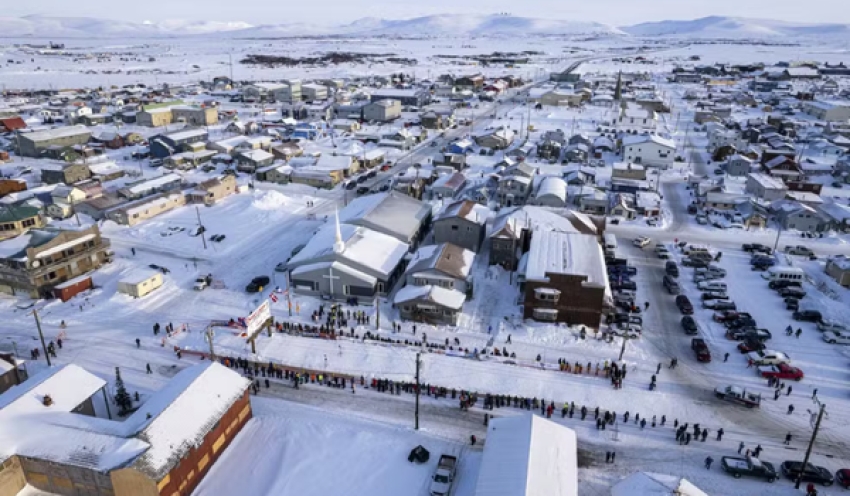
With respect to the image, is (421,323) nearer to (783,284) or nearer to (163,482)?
(163,482)

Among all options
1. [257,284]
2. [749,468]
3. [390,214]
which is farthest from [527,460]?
[390,214]

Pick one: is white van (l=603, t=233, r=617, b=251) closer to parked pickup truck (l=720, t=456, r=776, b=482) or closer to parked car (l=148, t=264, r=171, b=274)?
parked pickup truck (l=720, t=456, r=776, b=482)

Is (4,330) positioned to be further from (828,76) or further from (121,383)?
(828,76)

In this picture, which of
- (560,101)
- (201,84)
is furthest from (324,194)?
(201,84)

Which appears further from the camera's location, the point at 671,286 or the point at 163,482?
the point at 671,286

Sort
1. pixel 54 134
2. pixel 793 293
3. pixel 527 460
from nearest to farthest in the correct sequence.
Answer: pixel 527 460 → pixel 793 293 → pixel 54 134
